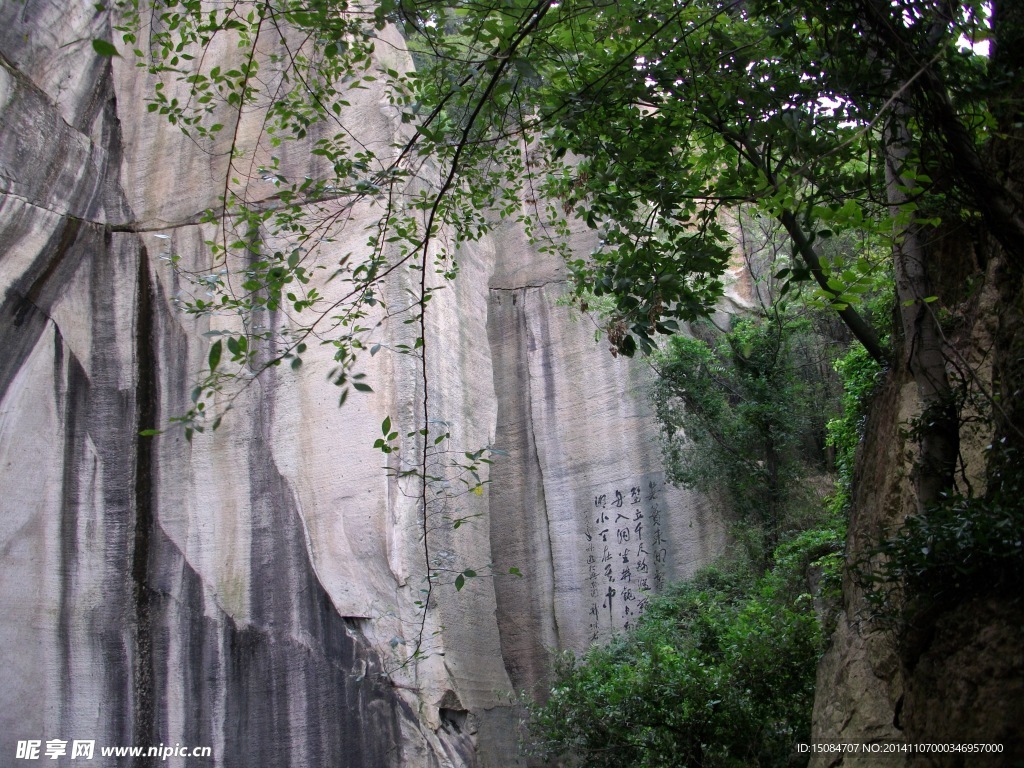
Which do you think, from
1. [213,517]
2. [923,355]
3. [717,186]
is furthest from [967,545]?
[213,517]

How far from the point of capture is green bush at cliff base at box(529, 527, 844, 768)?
17.8 ft

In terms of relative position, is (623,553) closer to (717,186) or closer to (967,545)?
(717,186)

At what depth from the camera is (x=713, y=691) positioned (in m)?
5.52

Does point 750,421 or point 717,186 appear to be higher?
point 717,186

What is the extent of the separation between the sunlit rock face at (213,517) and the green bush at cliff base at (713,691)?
4.91 ft

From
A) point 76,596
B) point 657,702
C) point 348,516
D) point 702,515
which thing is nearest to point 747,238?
point 702,515

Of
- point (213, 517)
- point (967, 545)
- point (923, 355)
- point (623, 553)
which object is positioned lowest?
point (967, 545)

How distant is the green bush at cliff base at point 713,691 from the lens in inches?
214

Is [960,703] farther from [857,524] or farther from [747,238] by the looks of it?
[747,238]

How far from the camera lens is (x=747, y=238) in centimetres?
1168

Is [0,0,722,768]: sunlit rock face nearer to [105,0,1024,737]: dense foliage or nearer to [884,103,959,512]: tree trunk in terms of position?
[105,0,1024,737]: dense foliage

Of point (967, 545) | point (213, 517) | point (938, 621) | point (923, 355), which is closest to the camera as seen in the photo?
point (967, 545)

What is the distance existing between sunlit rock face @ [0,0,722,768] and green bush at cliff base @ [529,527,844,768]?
59.0 inches

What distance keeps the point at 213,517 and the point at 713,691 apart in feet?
15.1
